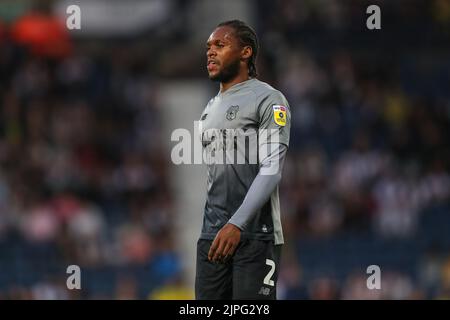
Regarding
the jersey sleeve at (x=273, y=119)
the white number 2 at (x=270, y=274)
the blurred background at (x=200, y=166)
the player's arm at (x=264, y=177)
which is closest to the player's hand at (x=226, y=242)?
the player's arm at (x=264, y=177)

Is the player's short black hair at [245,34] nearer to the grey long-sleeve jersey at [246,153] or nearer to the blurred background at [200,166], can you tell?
the grey long-sleeve jersey at [246,153]

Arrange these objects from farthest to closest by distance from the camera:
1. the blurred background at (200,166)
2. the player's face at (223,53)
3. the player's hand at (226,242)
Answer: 1. the blurred background at (200,166)
2. the player's face at (223,53)
3. the player's hand at (226,242)

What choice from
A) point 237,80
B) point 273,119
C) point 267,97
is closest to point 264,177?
point 273,119

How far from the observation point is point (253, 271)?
5012mm

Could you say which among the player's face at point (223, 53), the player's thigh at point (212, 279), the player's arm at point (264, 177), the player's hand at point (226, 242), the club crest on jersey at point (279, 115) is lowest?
the player's thigh at point (212, 279)

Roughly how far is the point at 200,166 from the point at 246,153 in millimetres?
12054

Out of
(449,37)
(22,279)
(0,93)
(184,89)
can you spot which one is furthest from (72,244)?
(449,37)

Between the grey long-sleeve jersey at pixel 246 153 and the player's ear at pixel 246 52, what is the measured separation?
122 mm

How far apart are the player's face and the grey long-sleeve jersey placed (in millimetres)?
95

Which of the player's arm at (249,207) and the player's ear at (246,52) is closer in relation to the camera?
the player's arm at (249,207)

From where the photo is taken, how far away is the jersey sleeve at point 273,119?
502 cm

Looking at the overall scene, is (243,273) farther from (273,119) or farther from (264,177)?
(273,119)

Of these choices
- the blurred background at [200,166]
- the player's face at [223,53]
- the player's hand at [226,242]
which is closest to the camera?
the player's hand at [226,242]
